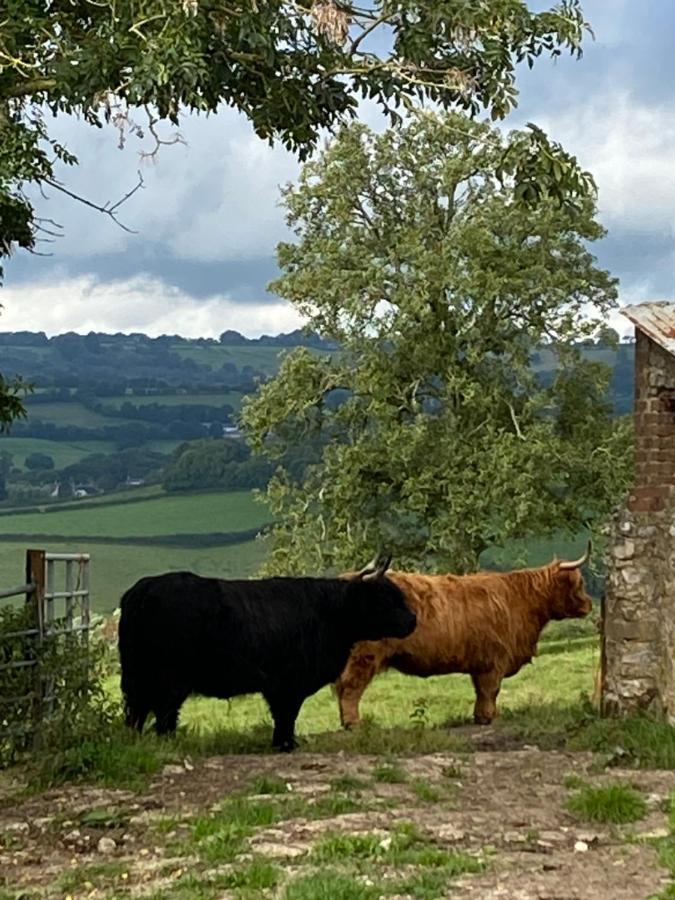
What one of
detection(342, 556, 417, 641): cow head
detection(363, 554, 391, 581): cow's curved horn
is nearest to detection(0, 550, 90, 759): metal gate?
detection(342, 556, 417, 641): cow head

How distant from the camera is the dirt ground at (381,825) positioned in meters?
8.25

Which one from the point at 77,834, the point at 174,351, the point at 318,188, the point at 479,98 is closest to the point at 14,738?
the point at 77,834

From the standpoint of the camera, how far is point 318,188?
115ft

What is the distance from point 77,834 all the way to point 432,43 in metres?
6.08

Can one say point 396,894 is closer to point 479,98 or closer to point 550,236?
point 479,98

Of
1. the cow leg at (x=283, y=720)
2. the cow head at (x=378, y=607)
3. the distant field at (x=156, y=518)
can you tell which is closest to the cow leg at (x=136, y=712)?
the cow leg at (x=283, y=720)

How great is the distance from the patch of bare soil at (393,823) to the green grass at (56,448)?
9428cm

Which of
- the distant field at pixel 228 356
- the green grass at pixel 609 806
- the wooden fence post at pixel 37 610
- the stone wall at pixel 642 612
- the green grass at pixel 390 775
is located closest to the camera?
the green grass at pixel 609 806

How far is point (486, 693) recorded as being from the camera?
54.6 ft

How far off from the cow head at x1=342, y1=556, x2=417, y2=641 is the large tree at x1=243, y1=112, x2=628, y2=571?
53.5ft

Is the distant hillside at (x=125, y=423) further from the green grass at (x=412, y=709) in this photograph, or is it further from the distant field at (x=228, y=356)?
the green grass at (x=412, y=709)

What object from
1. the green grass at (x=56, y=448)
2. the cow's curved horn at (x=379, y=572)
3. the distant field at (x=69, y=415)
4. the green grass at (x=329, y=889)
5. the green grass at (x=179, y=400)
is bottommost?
the green grass at (x=329, y=889)

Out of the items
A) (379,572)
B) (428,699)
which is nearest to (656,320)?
(379,572)

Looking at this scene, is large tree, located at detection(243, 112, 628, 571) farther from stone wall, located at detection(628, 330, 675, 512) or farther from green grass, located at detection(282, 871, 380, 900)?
green grass, located at detection(282, 871, 380, 900)
